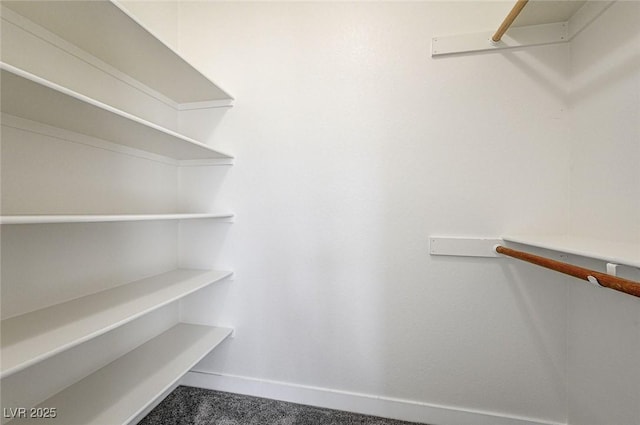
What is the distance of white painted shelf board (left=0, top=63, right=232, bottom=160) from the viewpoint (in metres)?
0.64

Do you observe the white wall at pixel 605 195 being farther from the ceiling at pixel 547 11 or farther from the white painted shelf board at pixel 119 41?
the white painted shelf board at pixel 119 41

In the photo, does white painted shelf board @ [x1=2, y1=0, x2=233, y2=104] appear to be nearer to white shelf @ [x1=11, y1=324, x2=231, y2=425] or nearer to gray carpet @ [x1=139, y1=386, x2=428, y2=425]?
white shelf @ [x1=11, y1=324, x2=231, y2=425]

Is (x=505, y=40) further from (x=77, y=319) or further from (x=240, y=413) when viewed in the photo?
(x=240, y=413)

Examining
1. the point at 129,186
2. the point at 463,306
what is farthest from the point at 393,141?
the point at 129,186

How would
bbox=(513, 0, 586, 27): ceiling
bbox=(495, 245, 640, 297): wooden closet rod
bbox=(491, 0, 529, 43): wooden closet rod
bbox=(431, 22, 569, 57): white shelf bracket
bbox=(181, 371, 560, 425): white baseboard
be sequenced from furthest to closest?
bbox=(181, 371, 560, 425): white baseboard
bbox=(431, 22, 569, 57): white shelf bracket
bbox=(513, 0, 586, 27): ceiling
bbox=(491, 0, 529, 43): wooden closet rod
bbox=(495, 245, 640, 297): wooden closet rod

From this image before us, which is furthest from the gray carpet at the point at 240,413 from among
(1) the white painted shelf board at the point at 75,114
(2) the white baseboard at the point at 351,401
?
(1) the white painted shelf board at the point at 75,114

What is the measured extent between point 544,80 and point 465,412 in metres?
1.69

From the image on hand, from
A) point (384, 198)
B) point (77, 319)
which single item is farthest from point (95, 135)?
point (384, 198)

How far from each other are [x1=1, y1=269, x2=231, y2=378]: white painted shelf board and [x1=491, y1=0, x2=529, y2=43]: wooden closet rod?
181 cm

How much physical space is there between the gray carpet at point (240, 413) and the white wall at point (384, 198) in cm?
13

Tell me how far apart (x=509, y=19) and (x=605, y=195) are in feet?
2.68

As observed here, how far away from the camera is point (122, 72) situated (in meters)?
1.20

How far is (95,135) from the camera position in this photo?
105cm

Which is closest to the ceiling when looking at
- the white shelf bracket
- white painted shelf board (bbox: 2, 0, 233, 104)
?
the white shelf bracket
